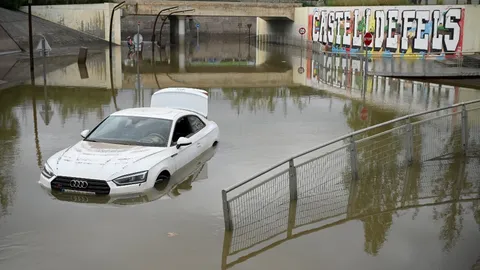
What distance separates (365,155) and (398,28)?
3154cm

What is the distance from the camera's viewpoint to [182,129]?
42.2 feet

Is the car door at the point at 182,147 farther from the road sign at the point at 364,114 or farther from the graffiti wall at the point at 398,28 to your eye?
the graffiti wall at the point at 398,28

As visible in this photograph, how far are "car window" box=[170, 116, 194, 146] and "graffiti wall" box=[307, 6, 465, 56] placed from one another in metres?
21.2

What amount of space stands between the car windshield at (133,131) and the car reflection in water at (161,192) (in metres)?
0.77

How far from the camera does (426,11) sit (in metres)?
38.3

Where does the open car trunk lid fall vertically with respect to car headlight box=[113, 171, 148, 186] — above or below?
above

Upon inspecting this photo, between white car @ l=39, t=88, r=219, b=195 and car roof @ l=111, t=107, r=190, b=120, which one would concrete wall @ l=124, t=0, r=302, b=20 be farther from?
car roof @ l=111, t=107, r=190, b=120

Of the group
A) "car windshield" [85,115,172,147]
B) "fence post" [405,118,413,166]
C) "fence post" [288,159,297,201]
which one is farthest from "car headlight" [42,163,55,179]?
"fence post" [405,118,413,166]

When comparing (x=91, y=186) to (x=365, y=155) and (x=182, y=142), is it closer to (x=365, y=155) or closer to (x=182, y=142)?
(x=182, y=142)

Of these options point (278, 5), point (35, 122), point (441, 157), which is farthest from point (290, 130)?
point (278, 5)

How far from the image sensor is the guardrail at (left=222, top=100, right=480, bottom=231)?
10.0 metres

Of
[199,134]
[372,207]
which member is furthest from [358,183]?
[199,134]

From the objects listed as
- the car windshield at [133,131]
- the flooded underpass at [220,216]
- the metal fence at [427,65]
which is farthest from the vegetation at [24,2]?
the car windshield at [133,131]

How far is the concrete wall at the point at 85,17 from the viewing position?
59.0 metres
